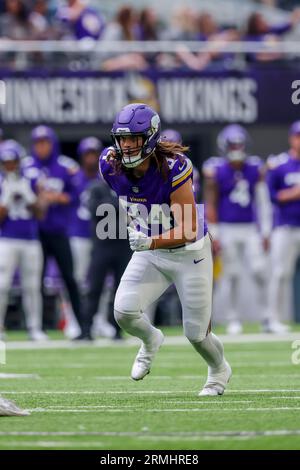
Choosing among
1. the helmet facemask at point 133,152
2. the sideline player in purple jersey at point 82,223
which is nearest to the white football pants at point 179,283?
the helmet facemask at point 133,152

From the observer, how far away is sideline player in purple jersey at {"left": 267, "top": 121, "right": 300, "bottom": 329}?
45.1 feet

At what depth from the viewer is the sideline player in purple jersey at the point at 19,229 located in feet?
43.2

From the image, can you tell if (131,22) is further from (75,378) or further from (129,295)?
(129,295)

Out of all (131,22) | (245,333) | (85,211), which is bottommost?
(245,333)

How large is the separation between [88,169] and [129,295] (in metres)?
6.74

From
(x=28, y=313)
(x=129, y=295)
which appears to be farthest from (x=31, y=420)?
(x=28, y=313)

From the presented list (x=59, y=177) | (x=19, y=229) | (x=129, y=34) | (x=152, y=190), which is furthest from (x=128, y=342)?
(x=152, y=190)

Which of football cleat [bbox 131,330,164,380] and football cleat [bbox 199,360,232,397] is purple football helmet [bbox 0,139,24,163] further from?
football cleat [bbox 199,360,232,397]

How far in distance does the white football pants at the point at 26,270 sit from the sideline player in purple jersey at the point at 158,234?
565cm

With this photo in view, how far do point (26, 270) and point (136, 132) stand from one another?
20.9 feet

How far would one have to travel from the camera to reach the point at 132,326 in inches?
296

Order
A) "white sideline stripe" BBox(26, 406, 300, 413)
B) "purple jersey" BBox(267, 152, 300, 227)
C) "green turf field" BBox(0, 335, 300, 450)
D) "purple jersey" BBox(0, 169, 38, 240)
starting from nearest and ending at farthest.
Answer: "green turf field" BBox(0, 335, 300, 450)
"white sideline stripe" BBox(26, 406, 300, 413)
"purple jersey" BBox(0, 169, 38, 240)
"purple jersey" BBox(267, 152, 300, 227)

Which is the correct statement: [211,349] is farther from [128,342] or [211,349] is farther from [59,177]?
[59,177]

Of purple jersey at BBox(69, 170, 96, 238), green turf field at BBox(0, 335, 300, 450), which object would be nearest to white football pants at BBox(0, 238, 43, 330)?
purple jersey at BBox(69, 170, 96, 238)
